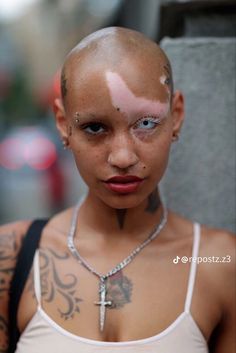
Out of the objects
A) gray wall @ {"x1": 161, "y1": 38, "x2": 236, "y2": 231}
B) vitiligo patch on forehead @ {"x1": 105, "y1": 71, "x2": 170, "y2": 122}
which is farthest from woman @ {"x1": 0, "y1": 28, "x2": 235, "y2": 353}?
gray wall @ {"x1": 161, "y1": 38, "x2": 236, "y2": 231}

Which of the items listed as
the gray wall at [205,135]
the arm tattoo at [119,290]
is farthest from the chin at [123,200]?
the gray wall at [205,135]

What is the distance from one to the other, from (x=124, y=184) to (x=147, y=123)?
0.28 metres

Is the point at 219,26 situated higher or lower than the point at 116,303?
higher

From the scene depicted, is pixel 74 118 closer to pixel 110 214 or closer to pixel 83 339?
pixel 110 214

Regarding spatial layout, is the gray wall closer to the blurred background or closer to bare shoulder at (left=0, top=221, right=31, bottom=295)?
the blurred background

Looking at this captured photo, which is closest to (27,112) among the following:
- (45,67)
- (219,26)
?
(45,67)

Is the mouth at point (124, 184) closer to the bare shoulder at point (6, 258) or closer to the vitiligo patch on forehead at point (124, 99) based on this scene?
the vitiligo patch on forehead at point (124, 99)

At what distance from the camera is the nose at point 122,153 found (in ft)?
7.98

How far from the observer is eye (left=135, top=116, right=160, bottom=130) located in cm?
253

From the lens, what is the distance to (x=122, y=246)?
2.80m

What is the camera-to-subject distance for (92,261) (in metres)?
2.76

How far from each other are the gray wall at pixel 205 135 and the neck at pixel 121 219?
803 millimetres

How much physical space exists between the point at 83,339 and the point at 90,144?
2.67 ft

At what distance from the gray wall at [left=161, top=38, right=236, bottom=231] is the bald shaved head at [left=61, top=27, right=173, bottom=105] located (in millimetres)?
965
